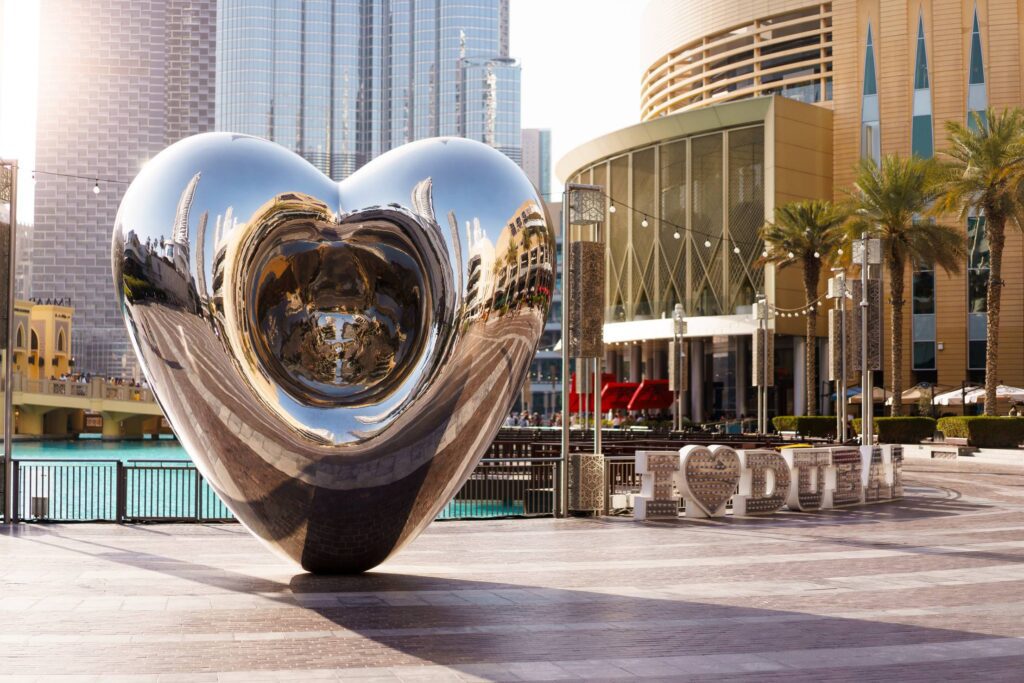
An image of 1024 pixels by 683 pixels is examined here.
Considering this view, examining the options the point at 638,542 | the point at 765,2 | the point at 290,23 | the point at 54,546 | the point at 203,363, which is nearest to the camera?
the point at 203,363

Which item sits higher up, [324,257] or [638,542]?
[324,257]

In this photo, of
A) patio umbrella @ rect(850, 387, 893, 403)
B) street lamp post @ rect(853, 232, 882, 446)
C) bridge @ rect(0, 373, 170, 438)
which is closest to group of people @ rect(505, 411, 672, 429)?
patio umbrella @ rect(850, 387, 893, 403)

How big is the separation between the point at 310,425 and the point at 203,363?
0.98 meters

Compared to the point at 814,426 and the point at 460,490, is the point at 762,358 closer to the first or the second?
the point at 814,426

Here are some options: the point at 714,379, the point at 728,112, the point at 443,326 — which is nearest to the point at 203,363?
the point at 443,326

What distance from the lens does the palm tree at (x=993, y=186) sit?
4134 centimetres

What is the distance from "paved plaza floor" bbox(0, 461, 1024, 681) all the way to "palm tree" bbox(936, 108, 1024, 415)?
28091 mm

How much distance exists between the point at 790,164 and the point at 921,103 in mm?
7370

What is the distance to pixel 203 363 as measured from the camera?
9.37m

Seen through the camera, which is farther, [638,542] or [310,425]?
[638,542]

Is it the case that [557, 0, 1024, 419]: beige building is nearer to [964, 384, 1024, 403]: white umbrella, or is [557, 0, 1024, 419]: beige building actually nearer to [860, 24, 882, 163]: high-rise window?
[860, 24, 882, 163]: high-rise window

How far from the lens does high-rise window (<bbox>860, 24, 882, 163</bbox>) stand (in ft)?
200

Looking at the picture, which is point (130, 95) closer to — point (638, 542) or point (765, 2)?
point (765, 2)

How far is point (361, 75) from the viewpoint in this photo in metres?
162
